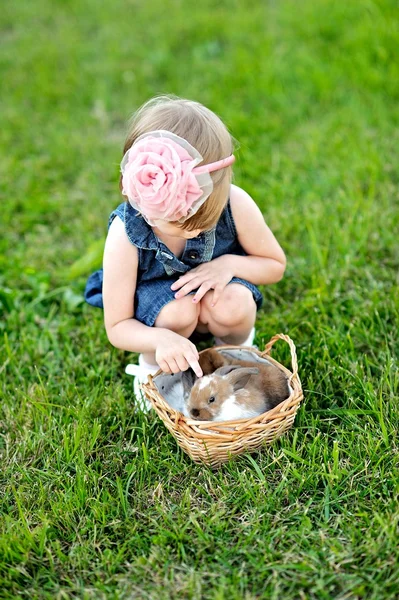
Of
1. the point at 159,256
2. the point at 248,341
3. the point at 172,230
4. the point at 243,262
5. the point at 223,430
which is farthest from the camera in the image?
the point at 248,341

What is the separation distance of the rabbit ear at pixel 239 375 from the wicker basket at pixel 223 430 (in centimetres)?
12

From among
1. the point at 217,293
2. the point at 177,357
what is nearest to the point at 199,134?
the point at 217,293

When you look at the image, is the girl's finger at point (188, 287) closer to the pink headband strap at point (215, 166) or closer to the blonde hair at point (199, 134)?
the blonde hair at point (199, 134)

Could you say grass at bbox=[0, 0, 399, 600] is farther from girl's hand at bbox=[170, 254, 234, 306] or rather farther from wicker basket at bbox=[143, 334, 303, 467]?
girl's hand at bbox=[170, 254, 234, 306]

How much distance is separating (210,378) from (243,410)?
13cm

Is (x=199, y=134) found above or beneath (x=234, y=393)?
above

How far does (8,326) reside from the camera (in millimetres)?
2582

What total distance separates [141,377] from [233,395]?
350 mm

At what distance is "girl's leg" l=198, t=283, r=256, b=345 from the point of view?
2.09m

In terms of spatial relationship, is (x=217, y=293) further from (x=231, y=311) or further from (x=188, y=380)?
(x=188, y=380)

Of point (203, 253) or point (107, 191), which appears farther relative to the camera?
point (107, 191)

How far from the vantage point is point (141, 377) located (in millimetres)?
2166

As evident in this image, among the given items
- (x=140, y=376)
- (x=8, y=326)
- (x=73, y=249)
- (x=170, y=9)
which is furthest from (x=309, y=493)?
(x=170, y=9)

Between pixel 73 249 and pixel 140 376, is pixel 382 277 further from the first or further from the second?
pixel 73 249
